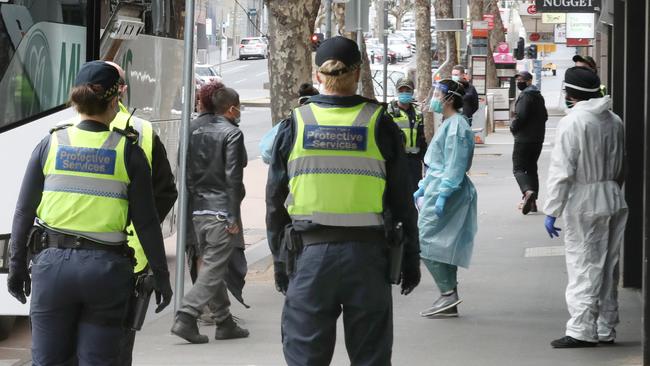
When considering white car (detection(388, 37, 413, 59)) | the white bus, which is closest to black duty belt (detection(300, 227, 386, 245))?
the white bus

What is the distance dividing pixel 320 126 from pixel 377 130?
0.84ft

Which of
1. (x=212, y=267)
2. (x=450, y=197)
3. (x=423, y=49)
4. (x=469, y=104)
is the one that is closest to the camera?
(x=212, y=267)

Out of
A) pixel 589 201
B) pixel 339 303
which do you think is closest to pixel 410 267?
pixel 339 303

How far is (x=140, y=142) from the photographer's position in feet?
19.6

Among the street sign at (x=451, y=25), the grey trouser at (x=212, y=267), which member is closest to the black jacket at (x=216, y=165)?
the grey trouser at (x=212, y=267)

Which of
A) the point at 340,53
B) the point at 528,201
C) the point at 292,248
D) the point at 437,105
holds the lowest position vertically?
the point at 528,201

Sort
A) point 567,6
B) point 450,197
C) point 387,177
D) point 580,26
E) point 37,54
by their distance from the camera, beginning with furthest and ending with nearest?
point 580,26, point 567,6, point 450,197, point 37,54, point 387,177

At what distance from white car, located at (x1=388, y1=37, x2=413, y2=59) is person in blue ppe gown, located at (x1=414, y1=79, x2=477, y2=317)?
77.1 m

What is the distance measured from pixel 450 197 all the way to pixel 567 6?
7.61 m

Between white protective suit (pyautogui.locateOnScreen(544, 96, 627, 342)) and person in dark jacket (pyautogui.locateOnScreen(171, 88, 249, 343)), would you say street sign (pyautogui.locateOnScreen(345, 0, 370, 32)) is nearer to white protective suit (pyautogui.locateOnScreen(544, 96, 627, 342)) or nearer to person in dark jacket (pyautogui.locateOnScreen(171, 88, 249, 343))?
person in dark jacket (pyautogui.locateOnScreen(171, 88, 249, 343))

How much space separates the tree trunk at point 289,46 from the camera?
41.8ft

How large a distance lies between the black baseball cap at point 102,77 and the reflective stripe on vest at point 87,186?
0.20 metres

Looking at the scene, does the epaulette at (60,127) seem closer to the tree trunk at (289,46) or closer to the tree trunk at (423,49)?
the tree trunk at (289,46)

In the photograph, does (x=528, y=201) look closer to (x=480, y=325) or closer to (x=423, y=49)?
(x=480, y=325)
